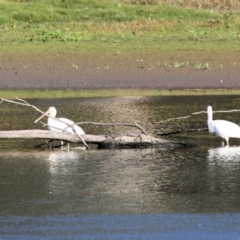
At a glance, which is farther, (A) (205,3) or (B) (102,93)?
(A) (205,3)

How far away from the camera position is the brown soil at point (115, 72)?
1777cm

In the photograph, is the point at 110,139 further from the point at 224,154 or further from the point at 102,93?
the point at 102,93

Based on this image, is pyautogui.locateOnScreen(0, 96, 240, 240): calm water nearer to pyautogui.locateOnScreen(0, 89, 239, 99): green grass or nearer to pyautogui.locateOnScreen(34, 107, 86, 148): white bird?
pyautogui.locateOnScreen(34, 107, 86, 148): white bird

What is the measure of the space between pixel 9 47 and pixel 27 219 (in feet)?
42.6

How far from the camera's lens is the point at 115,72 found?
18516 mm

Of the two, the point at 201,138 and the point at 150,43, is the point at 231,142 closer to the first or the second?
the point at 201,138

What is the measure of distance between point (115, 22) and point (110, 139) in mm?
12782

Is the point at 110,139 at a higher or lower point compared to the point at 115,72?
lower

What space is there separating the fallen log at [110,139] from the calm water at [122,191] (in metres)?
0.17

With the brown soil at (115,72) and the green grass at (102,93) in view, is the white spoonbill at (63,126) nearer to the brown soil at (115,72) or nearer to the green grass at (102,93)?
the green grass at (102,93)

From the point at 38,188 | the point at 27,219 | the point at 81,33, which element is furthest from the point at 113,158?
the point at 81,33

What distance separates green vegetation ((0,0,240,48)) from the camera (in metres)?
21.2

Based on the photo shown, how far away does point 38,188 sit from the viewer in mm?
8680

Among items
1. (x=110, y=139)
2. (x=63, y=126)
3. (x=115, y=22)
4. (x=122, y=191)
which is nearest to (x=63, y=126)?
(x=63, y=126)
